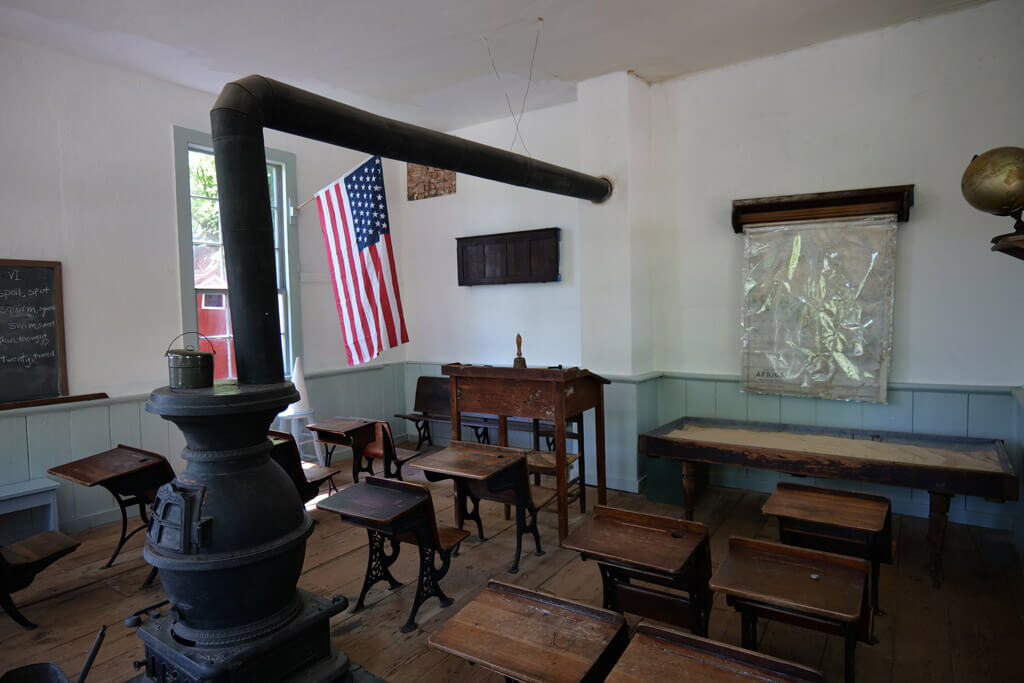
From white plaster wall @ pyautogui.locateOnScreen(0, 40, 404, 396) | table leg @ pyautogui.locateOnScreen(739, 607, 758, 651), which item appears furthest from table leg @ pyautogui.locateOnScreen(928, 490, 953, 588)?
white plaster wall @ pyautogui.locateOnScreen(0, 40, 404, 396)

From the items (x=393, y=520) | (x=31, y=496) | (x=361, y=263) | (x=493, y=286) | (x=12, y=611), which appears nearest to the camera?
(x=393, y=520)

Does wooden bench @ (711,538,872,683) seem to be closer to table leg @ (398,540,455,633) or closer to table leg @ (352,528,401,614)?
table leg @ (398,540,455,633)

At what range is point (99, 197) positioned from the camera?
14.4 ft

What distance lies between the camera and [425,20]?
3.83 meters

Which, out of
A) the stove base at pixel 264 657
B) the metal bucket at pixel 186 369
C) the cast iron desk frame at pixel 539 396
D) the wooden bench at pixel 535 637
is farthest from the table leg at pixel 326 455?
the wooden bench at pixel 535 637

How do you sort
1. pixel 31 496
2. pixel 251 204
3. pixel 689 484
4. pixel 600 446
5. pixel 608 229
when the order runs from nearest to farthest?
pixel 251 204
pixel 31 496
pixel 689 484
pixel 600 446
pixel 608 229

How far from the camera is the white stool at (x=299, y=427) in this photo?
17.3ft

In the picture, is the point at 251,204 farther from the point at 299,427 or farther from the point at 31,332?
the point at 299,427

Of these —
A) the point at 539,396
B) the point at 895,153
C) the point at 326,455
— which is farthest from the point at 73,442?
the point at 895,153

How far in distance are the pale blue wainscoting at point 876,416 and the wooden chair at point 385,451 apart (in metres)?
1.96

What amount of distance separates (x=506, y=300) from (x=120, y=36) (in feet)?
12.1

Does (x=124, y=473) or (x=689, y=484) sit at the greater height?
(x=124, y=473)

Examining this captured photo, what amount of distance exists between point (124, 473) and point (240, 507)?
1.73 meters

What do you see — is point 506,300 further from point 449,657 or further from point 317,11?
point 449,657
